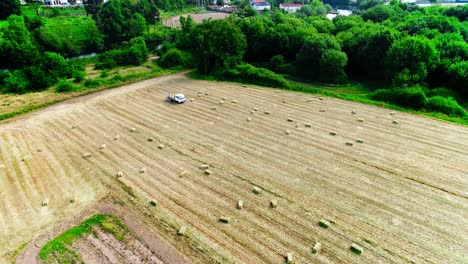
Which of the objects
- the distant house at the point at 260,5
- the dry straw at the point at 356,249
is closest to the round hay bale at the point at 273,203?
the dry straw at the point at 356,249

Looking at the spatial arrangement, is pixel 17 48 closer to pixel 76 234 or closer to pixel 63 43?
pixel 63 43

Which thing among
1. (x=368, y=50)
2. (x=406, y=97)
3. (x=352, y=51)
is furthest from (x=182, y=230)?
(x=352, y=51)

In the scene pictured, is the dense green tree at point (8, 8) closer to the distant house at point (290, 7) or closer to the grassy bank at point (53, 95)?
the grassy bank at point (53, 95)

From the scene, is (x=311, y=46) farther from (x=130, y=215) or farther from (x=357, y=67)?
(x=130, y=215)

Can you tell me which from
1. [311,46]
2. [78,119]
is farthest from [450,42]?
[78,119]

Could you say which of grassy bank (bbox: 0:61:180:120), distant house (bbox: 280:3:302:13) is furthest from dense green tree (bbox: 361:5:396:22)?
distant house (bbox: 280:3:302:13)
